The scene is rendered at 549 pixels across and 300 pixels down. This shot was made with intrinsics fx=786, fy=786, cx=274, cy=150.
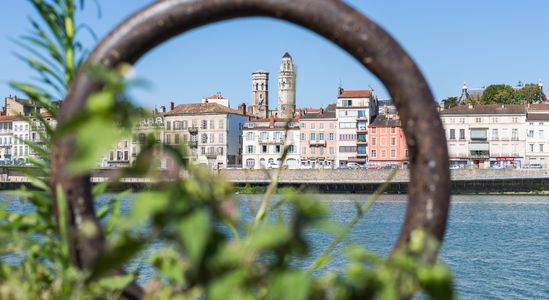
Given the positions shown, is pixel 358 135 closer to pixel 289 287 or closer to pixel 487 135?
pixel 487 135

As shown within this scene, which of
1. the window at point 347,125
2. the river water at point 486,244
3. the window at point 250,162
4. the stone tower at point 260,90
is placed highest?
the stone tower at point 260,90

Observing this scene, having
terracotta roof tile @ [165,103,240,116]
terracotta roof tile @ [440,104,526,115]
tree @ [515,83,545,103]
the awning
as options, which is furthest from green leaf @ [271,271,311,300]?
tree @ [515,83,545,103]

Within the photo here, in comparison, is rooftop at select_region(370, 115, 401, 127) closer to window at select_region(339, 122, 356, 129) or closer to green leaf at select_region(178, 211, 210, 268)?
window at select_region(339, 122, 356, 129)

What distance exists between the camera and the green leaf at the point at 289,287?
3.58 feet

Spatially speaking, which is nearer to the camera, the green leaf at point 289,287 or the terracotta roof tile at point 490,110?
the green leaf at point 289,287

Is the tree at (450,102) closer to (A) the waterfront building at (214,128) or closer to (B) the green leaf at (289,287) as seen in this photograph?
(A) the waterfront building at (214,128)

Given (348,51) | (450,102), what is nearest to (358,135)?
(450,102)

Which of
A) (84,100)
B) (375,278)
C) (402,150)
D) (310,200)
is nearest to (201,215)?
(310,200)

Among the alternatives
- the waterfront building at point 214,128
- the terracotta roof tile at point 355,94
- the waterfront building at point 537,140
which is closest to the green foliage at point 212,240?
the terracotta roof tile at point 355,94

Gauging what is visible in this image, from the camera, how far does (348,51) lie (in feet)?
5.78

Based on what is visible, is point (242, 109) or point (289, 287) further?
point (242, 109)

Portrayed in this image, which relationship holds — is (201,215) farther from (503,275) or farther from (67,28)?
(503,275)

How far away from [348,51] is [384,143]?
71.6 meters

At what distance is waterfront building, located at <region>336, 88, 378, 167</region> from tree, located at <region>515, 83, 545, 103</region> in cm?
2544
